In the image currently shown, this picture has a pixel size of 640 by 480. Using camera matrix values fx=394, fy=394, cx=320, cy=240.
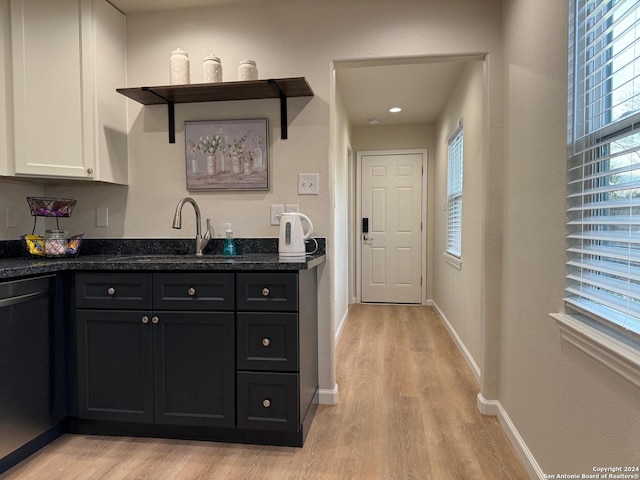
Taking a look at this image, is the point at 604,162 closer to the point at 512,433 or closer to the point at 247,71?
the point at 512,433

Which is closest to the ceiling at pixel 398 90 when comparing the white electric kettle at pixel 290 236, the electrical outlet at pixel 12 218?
the white electric kettle at pixel 290 236

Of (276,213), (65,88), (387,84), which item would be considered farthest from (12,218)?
(387,84)

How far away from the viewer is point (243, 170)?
2.35 m

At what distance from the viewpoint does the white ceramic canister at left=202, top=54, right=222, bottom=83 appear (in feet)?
7.21

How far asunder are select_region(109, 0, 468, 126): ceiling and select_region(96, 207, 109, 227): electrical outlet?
1.21m

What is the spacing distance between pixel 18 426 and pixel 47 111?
154cm

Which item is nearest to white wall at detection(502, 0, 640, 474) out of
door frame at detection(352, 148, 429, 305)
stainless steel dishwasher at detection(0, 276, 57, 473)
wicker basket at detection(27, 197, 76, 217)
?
stainless steel dishwasher at detection(0, 276, 57, 473)

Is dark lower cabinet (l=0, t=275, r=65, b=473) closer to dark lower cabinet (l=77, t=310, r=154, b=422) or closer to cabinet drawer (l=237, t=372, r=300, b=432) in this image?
dark lower cabinet (l=77, t=310, r=154, b=422)

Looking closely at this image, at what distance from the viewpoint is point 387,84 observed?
3646 millimetres

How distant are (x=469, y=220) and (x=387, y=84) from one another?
5.02 feet

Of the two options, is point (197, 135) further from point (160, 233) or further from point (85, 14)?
point (85, 14)

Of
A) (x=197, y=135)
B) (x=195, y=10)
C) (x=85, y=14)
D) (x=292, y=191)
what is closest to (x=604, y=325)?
(x=292, y=191)

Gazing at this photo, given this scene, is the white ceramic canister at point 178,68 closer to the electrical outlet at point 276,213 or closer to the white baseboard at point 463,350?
the electrical outlet at point 276,213

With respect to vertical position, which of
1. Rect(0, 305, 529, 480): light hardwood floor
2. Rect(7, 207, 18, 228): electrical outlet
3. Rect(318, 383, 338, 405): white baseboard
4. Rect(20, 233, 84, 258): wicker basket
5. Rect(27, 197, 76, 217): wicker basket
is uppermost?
Rect(27, 197, 76, 217): wicker basket
